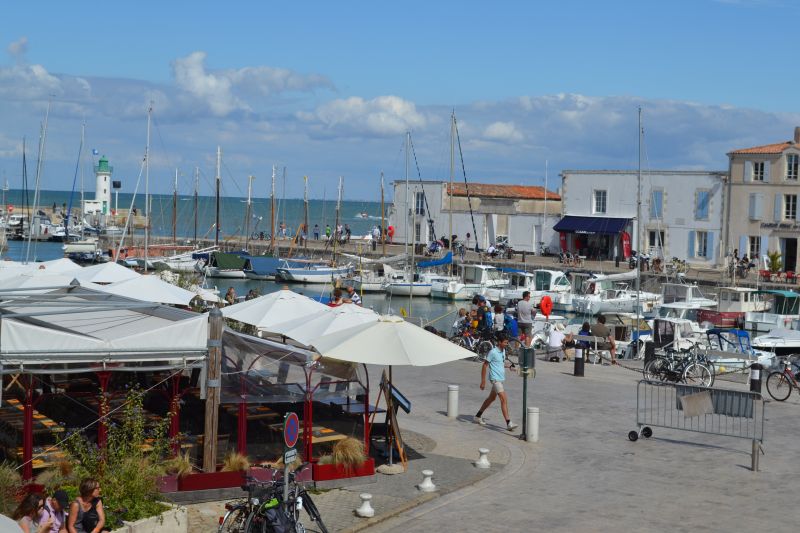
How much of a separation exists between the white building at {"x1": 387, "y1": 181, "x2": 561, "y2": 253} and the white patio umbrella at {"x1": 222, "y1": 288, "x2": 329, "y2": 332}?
2067 inches

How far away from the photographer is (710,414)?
18.2 meters

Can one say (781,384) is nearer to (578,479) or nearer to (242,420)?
(578,479)

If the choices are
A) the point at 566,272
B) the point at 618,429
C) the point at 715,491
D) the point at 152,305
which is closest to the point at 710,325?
the point at 566,272

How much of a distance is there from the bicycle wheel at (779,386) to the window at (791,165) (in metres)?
44.4

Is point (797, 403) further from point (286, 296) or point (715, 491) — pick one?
point (286, 296)

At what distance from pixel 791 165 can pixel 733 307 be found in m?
17.8

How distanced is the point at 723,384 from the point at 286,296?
37.4 ft

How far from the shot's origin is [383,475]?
15883 mm

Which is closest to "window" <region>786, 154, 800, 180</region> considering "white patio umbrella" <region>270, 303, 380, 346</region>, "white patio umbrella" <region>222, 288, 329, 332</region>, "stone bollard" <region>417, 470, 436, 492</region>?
"white patio umbrella" <region>222, 288, 329, 332</region>

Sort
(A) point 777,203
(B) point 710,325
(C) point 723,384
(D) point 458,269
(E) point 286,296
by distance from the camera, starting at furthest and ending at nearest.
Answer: (D) point 458,269, (A) point 777,203, (B) point 710,325, (C) point 723,384, (E) point 286,296

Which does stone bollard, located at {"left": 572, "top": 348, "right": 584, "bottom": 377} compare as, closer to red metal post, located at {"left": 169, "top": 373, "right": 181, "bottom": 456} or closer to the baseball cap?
red metal post, located at {"left": 169, "top": 373, "right": 181, "bottom": 456}

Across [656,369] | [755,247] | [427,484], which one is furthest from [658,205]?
[427,484]

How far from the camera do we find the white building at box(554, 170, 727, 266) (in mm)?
67188

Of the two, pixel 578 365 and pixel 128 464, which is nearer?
pixel 128 464
